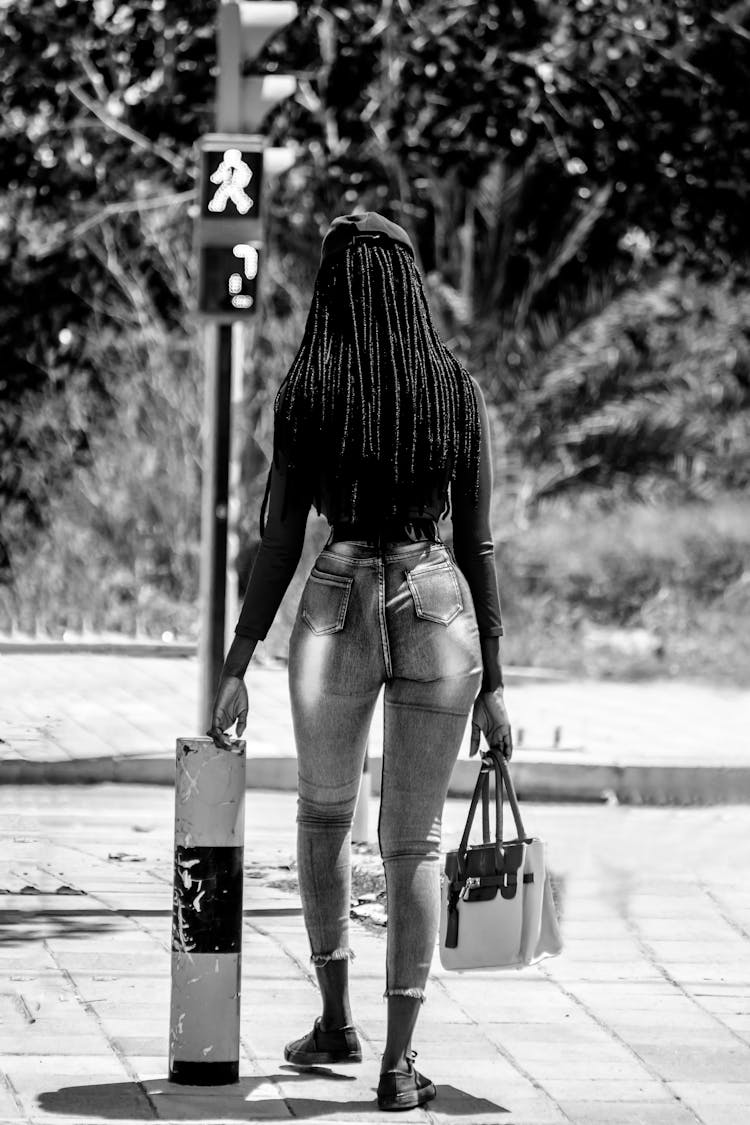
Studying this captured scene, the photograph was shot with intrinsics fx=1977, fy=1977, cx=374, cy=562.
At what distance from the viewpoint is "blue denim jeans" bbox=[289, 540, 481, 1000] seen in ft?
13.3

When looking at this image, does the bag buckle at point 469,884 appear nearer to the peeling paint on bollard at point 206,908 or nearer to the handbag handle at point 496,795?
the handbag handle at point 496,795

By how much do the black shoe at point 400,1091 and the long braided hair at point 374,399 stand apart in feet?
3.73

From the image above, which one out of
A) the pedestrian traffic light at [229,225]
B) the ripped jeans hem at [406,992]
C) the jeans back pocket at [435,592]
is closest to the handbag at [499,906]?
the ripped jeans hem at [406,992]

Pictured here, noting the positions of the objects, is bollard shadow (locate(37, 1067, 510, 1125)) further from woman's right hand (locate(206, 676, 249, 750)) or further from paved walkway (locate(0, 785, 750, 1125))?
woman's right hand (locate(206, 676, 249, 750))

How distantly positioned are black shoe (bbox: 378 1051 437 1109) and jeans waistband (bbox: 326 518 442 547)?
1.08 m

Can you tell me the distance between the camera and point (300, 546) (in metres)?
4.23

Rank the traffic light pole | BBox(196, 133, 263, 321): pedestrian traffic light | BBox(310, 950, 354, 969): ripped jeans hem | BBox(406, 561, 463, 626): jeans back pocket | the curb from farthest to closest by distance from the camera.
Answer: the curb → the traffic light pole → BBox(196, 133, 263, 321): pedestrian traffic light → BBox(310, 950, 354, 969): ripped jeans hem → BBox(406, 561, 463, 626): jeans back pocket

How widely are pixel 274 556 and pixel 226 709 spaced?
1.12 ft

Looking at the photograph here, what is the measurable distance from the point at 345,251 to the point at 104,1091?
1821 millimetres

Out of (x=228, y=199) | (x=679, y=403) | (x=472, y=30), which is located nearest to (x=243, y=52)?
(x=228, y=199)

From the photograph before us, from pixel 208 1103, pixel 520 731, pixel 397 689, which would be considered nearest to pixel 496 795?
pixel 397 689

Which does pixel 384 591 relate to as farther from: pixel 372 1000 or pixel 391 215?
pixel 391 215

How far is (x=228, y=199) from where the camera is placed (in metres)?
7.74

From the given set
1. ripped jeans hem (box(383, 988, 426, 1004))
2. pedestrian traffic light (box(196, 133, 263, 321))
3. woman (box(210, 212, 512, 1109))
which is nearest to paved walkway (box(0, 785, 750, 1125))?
ripped jeans hem (box(383, 988, 426, 1004))
